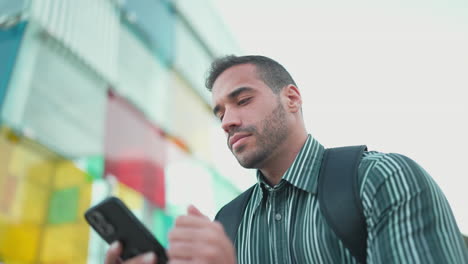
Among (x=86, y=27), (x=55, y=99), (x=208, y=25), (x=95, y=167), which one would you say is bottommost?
(x=95, y=167)

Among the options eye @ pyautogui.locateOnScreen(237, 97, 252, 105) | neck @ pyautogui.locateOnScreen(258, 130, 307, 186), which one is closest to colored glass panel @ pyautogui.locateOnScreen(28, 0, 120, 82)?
eye @ pyautogui.locateOnScreen(237, 97, 252, 105)

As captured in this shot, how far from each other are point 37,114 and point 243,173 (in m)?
13.4

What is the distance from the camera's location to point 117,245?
1.21 m

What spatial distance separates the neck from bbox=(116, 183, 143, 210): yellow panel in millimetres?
8758

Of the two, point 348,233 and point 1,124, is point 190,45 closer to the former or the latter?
point 1,124

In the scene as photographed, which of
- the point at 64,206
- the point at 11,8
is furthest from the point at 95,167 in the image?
the point at 11,8

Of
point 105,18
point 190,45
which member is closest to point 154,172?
point 105,18

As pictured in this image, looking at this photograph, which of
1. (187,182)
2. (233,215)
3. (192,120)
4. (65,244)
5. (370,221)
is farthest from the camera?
(192,120)

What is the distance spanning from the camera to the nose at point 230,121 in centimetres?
200

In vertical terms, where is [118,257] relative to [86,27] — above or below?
below

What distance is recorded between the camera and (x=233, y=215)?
1926mm

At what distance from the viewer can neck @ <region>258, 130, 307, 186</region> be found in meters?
1.98

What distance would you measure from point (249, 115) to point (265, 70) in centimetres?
45

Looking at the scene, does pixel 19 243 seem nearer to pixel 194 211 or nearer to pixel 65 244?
pixel 65 244
